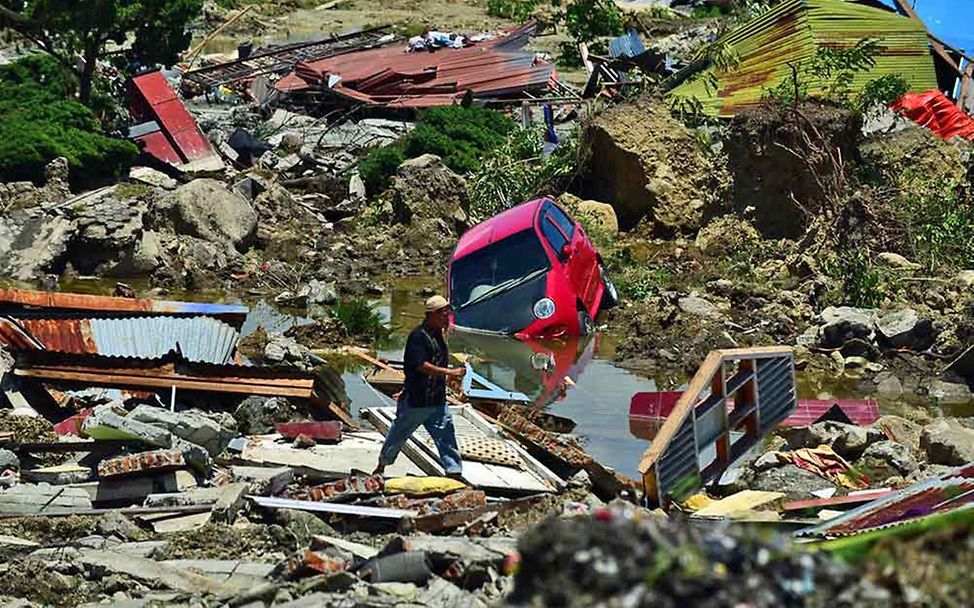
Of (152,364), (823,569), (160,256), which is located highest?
(823,569)

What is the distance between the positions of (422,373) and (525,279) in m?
7.28

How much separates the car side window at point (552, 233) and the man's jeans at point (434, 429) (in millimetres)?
7541

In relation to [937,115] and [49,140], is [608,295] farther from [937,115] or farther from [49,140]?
[49,140]

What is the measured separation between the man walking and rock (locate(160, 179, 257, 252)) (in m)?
12.1

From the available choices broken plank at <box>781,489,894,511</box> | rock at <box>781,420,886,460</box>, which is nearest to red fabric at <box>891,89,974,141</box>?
rock at <box>781,420,886,460</box>

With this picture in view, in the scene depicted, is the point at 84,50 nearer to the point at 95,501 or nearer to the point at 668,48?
the point at 668,48

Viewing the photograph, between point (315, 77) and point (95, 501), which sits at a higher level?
point (95, 501)

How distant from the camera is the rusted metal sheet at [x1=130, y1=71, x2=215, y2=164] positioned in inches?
1094

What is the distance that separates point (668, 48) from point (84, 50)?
16.0 metres

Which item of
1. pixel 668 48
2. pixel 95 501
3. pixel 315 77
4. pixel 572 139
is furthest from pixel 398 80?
pixel 95 501

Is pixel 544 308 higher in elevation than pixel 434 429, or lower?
lower

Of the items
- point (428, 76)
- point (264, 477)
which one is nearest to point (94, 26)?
point (428, 76)

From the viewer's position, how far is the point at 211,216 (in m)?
22.6

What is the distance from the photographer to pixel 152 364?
13.3 metres
